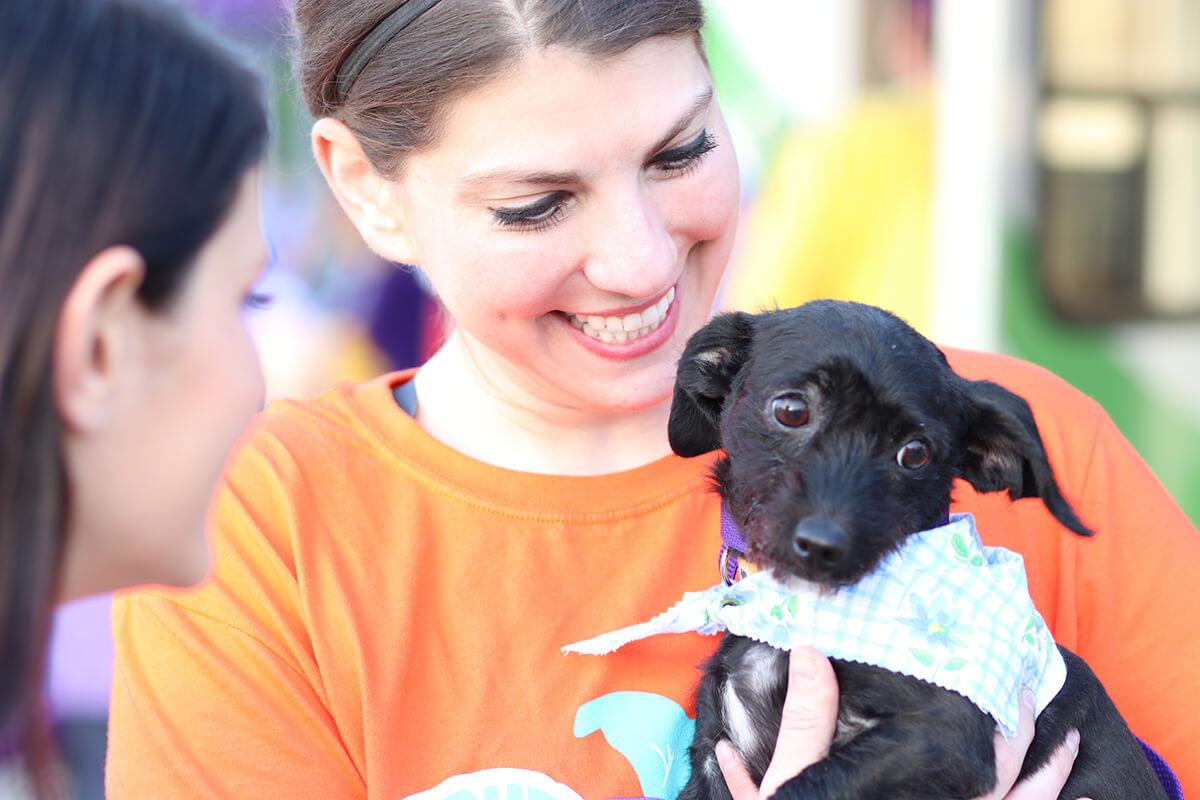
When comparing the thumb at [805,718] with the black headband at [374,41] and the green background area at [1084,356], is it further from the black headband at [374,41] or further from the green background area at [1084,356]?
the green background area at [1084,356]

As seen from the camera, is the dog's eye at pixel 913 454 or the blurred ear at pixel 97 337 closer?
the blurred ear at pixel 97 337

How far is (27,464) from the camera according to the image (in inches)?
47.8

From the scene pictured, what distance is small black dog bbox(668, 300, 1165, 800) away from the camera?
196 cm

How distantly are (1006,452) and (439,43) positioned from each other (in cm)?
136

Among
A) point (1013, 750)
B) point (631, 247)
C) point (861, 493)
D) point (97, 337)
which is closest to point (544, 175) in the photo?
point (631, 247)

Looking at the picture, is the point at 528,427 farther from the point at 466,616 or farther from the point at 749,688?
the point at 749,688

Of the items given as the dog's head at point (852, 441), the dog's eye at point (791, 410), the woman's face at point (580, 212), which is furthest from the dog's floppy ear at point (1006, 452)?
the woman's face at point (580, 212)

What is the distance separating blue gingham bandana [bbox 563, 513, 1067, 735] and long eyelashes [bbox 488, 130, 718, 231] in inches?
30.7

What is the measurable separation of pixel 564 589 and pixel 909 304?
4.31 meters

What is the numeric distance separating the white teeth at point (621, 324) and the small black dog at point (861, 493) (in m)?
0.13

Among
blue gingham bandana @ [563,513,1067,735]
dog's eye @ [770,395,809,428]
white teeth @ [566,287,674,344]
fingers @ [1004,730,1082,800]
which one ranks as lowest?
fingers @ [1004,730,1082,800]

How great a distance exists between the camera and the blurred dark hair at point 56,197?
1.16 meters

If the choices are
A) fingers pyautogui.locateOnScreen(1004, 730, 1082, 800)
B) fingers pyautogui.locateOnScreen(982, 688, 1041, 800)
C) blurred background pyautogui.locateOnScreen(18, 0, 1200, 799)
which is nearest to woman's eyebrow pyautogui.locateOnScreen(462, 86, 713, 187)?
fingers pyautogui.locateOnScreen(982, 688, 1041, 800)

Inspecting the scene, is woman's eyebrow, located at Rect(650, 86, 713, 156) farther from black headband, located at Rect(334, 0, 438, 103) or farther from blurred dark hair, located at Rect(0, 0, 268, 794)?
blurred dark hair, located at Rect(0, 0, 268, 794)
